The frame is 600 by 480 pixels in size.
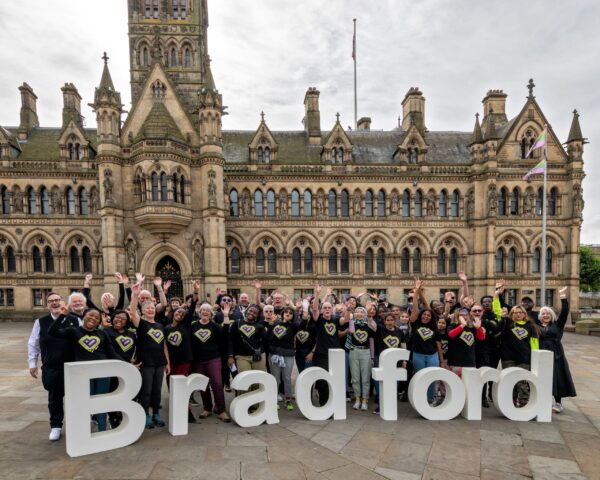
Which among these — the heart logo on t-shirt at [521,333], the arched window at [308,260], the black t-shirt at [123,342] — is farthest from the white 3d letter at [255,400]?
the arched window at [308,260]

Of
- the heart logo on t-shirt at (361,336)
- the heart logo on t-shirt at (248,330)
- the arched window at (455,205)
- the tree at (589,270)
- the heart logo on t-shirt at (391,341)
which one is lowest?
the tree at (589,270)

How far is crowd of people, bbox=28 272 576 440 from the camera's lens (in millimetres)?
6078

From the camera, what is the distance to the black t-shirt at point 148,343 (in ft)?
20.0

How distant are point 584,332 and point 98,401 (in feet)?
80.3

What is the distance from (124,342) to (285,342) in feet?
10.5

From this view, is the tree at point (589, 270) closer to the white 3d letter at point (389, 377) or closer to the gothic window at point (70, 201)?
the white 3d letter at point (389, 377)

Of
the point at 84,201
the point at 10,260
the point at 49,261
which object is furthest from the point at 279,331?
the point at 10,260

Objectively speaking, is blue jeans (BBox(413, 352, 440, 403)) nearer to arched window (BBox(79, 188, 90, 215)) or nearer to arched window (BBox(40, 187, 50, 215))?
arched window (BBox(79, 188, 90, 215))

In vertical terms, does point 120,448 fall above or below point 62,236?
below

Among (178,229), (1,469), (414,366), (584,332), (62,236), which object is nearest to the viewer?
(1,469)

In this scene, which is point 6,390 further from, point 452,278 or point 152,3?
point 152,3

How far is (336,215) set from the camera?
25469mm

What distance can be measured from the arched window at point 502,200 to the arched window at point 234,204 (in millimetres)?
20560

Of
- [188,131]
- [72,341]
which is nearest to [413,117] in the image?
[188,131]
